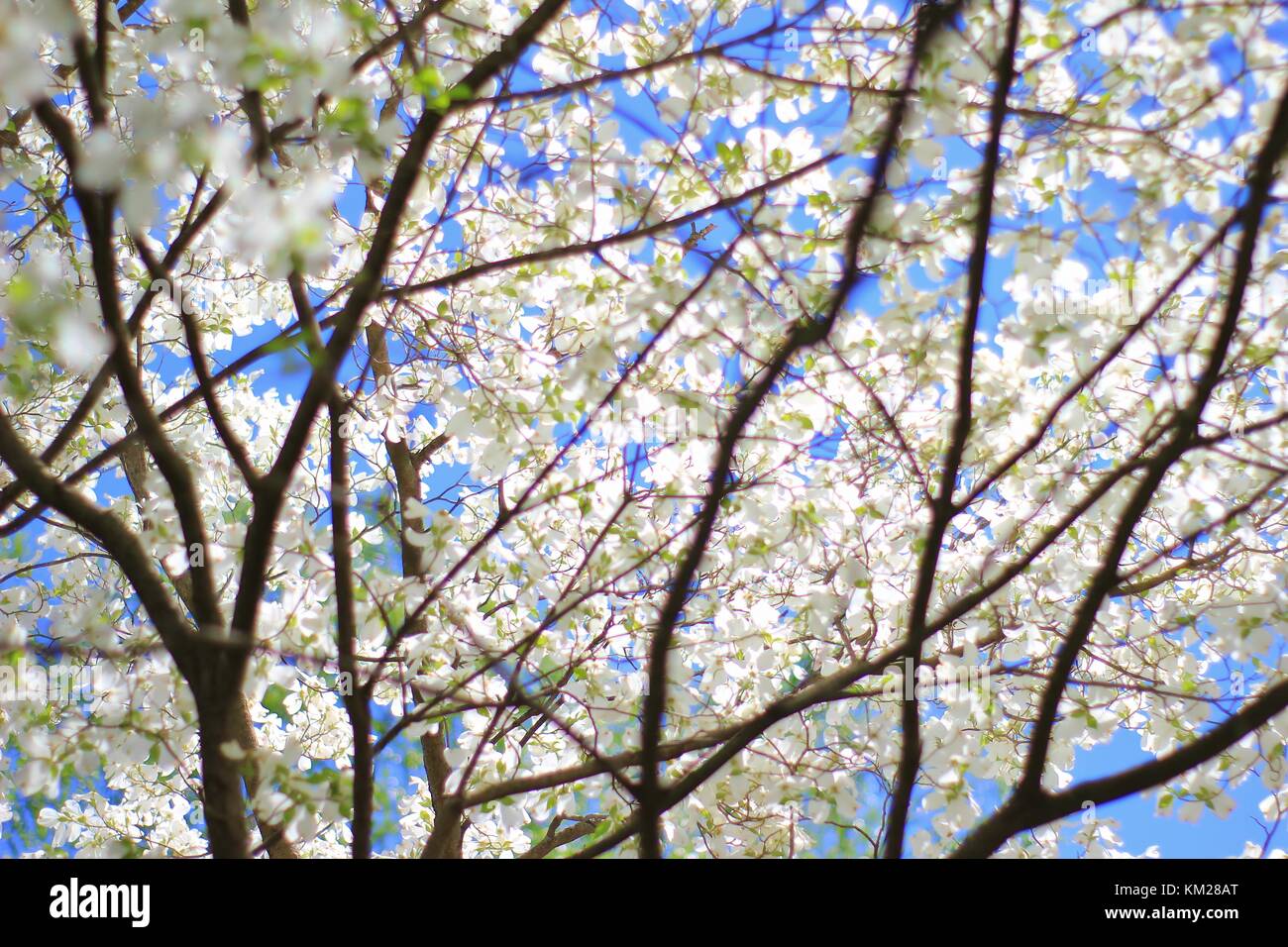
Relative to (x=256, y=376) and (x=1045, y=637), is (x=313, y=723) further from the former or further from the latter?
(x=1045, y=637)

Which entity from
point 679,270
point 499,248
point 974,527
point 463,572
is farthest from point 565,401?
point 974,527

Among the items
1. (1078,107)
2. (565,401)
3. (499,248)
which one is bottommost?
(565,401)

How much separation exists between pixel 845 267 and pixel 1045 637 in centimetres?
280

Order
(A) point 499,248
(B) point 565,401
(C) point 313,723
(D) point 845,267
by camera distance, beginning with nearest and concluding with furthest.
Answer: (D) point 845,267
(B) point 565,401
(A) point 499,248
(C) point 313,723

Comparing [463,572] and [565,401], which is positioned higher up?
[565,401]

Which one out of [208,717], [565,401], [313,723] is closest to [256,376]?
[313,723]

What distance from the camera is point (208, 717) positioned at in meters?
2.63

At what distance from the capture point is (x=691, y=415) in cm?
351

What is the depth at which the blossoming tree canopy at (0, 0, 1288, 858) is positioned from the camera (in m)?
2.54

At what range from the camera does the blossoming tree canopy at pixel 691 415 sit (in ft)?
8.33

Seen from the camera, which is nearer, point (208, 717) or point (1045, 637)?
point (208, 717)

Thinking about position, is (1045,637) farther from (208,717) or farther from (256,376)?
(256,376)

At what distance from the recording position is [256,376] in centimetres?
642

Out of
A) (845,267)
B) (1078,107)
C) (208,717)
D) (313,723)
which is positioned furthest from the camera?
(313,723)
